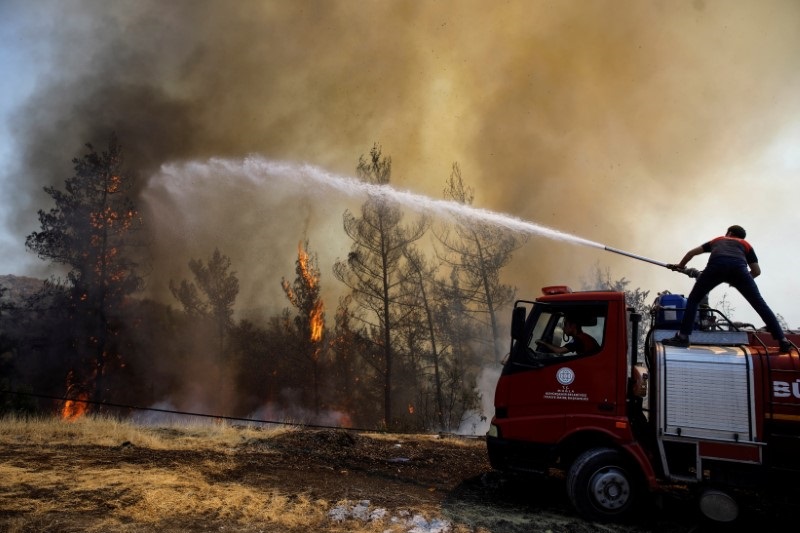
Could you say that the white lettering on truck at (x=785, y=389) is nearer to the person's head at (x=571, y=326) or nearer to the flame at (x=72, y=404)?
the person's head at (x=571, y=326)

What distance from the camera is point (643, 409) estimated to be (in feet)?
20.9

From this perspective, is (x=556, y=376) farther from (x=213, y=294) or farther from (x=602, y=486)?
(x=213, y=294)

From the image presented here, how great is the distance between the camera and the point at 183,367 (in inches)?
1359

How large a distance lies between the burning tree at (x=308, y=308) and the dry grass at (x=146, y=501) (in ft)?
81.8

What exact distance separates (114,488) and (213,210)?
32710 mm

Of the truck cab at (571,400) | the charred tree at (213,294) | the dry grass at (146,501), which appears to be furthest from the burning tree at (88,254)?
the truck cab at (571,400)

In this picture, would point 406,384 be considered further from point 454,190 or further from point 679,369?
point 679,369

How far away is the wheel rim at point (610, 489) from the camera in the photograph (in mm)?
6039

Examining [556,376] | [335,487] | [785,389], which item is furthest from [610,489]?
[335,487]

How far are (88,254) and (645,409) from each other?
2916 centimetres

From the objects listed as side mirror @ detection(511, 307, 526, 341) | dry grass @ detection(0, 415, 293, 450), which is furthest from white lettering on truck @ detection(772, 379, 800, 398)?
dry grass @ detection(0, 415, 293, 450)

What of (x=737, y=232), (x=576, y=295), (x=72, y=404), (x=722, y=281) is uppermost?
(x=737, y=232)

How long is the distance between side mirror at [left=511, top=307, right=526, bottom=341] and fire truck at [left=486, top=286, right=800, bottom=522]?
20 mm

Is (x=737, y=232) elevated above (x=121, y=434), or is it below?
above
